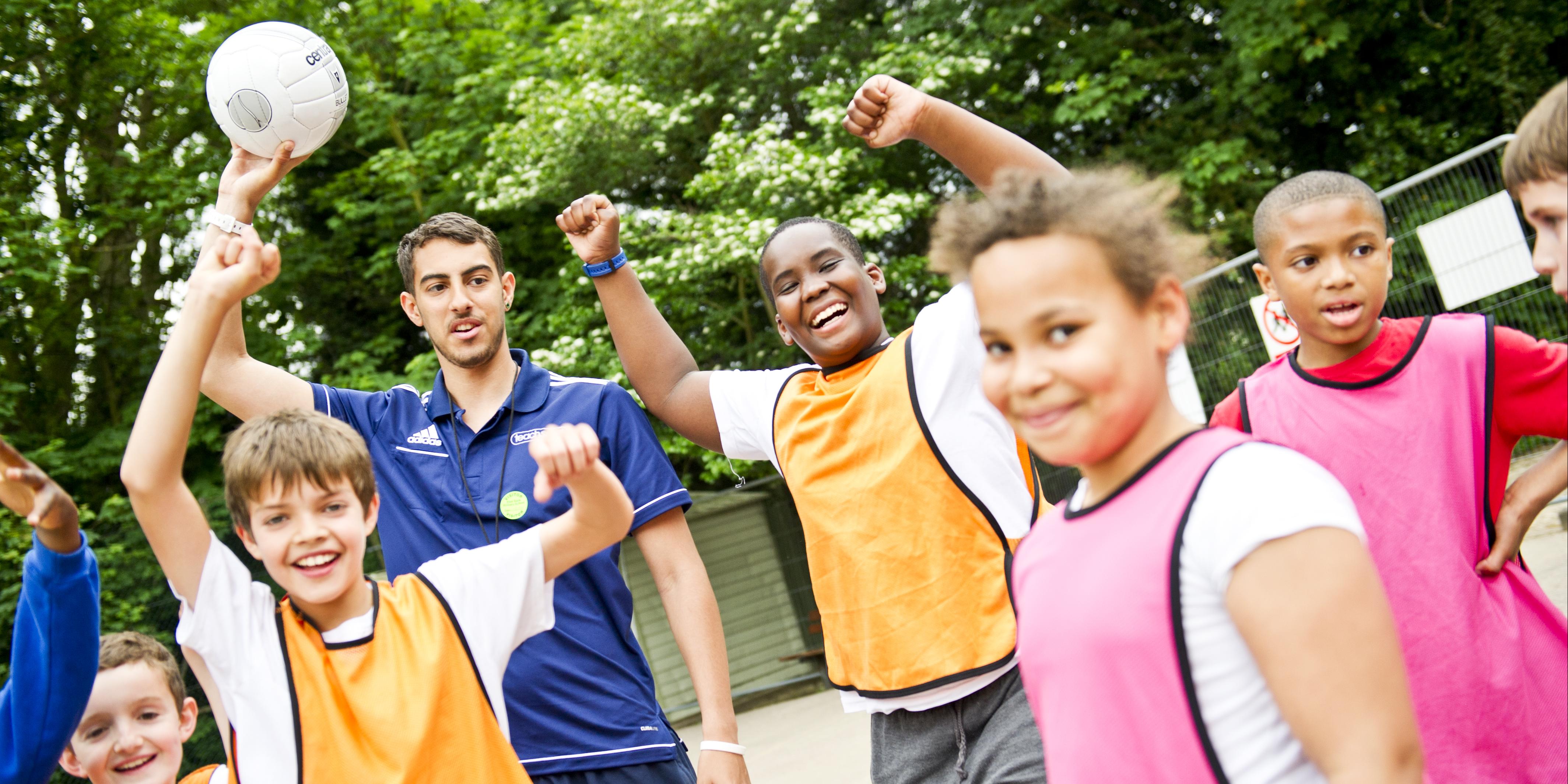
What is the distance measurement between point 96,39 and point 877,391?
43.4 ft

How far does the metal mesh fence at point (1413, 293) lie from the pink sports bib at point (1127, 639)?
7.10 metres

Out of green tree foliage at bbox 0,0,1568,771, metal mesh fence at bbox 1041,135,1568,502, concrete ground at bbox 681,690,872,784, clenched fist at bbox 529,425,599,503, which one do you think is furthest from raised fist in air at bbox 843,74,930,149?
green tree foliage at bbox 0,0,1568,771

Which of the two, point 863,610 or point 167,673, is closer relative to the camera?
point 863,610

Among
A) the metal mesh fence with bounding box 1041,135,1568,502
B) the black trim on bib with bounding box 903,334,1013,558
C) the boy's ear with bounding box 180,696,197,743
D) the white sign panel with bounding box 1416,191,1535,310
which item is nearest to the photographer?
the black trim on bib with bounding box 903,334,1013,558

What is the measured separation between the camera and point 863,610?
251 centimetres

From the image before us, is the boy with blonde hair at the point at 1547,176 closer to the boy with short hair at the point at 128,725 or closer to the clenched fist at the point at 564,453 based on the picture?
the clenched fist at the point at 564,453

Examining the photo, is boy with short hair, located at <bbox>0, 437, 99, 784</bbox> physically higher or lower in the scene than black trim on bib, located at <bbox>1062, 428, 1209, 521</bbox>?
higher

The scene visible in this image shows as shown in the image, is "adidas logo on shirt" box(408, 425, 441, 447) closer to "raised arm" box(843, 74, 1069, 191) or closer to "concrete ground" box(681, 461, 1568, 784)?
"raised arm" box(843, 74, 1069, 191)

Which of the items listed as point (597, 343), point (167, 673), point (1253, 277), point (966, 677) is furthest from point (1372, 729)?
point (597, 343)

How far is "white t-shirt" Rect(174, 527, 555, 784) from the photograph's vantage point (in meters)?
2.00

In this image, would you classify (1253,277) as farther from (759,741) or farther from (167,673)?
(167,673)

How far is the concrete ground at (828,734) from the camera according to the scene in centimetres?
664

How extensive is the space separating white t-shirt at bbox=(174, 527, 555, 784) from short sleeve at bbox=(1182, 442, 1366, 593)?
133cm

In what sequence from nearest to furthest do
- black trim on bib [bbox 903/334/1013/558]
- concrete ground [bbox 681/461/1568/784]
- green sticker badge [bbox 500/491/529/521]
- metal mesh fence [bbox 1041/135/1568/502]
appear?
black trim on bib [bbox 903/334/1013/558]
green sticker badge [bbox 500/491/529/521]
concrete ground [bbox 681/461/1568/784]
metal mesh fence [bbox 1041/135/1568/502]
